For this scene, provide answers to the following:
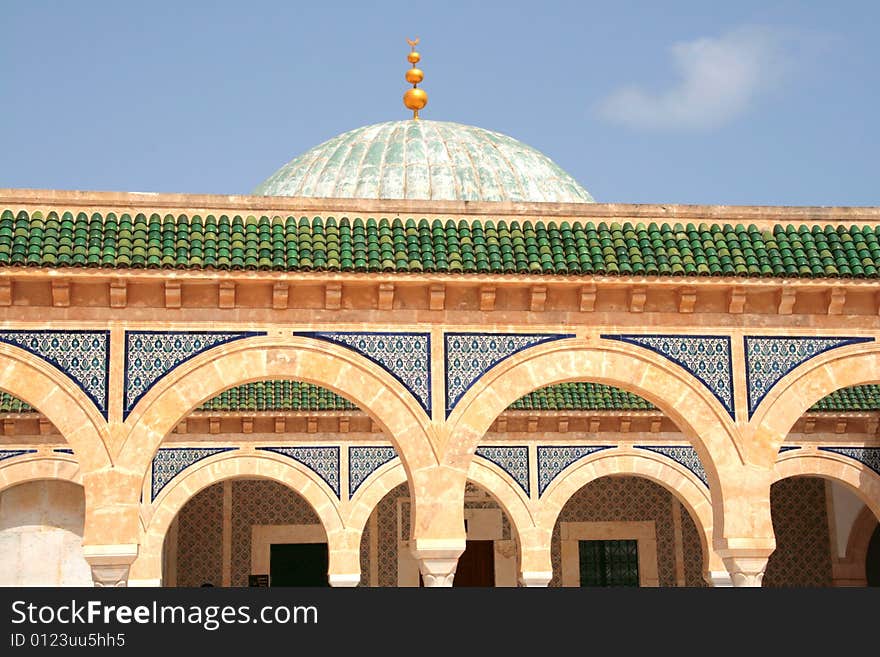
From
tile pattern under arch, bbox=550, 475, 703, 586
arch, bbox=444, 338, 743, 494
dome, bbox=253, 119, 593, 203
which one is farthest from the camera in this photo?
dome, bbox=253, 119, 593, 203

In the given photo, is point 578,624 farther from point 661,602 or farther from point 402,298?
point 402,298

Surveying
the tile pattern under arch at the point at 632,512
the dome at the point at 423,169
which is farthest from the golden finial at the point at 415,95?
the tile pattern under arch at the point at 632,512

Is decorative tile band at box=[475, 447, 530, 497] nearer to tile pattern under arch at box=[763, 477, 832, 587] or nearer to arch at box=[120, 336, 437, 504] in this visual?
tile pattern under arch at box=[763, 477, 832, 587]

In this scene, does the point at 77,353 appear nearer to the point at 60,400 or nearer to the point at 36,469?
the point at 60,400

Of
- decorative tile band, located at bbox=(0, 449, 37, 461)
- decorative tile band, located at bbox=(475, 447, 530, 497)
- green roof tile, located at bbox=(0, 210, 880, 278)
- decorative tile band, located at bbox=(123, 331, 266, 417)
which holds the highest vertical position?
green roof tile, located at bbox=(0, 210, 880, 278)

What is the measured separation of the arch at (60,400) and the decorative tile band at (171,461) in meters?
4.82

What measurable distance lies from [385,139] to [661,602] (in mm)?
13804

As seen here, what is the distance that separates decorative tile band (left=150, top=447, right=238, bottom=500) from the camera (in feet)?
45.5

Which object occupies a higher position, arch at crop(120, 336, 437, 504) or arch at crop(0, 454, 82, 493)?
arch at crop(120, 336, 437, 504)

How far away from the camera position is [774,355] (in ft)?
32.3

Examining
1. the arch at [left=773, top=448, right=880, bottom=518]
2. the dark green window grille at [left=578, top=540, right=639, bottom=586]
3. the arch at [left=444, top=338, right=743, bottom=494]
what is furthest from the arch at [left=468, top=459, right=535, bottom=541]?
the arch at [left=444, top=338, right=743, bottom=494]

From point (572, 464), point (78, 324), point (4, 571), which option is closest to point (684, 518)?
point (572, 464)

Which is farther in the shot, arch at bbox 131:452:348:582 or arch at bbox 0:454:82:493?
arch at bbox 0:454:82:493

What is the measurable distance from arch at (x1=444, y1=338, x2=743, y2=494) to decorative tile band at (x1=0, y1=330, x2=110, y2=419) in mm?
2712
